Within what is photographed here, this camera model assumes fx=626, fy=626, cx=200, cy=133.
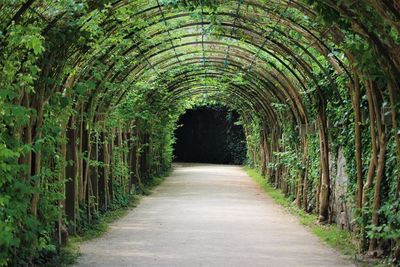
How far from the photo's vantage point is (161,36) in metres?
12.2

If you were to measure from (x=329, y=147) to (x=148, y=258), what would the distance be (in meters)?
5.04

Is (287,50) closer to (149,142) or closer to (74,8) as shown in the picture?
(74,8)

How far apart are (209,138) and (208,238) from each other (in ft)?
97.0

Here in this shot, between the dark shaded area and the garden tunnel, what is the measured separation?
61.4ft

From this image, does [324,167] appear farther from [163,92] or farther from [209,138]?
[209,138]

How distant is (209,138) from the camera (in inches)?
1535

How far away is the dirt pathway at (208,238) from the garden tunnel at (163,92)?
0.58 metres

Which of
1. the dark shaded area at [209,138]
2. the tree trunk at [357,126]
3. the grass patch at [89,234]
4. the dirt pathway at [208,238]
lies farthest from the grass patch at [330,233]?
the dark shaded area at [209,138]

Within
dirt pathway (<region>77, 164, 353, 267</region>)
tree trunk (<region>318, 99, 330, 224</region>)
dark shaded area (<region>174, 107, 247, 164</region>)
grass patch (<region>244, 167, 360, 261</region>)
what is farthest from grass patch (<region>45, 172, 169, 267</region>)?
dark shaded area (<region>174, 107, 247, 164</region>)

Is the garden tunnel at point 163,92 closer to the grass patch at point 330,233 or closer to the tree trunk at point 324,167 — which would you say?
the tree trunk at point 324,167

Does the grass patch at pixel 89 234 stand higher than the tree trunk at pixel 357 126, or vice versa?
the tree trunk at pixel 357 126

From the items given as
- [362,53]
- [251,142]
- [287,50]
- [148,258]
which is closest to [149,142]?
[251,142]

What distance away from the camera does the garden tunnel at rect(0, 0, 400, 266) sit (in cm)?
605

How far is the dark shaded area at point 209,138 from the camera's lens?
37594 millimetres
